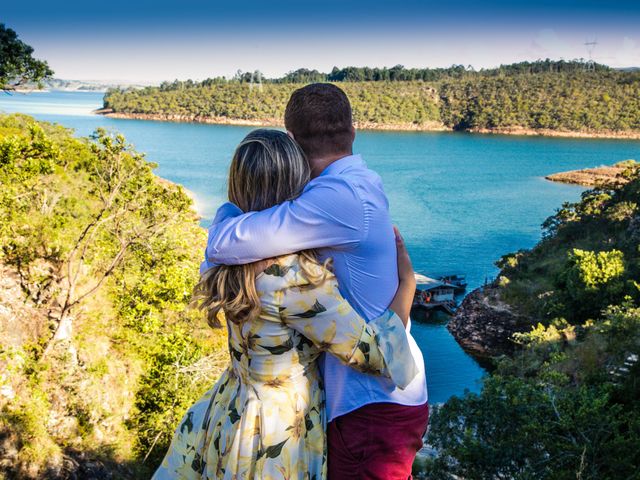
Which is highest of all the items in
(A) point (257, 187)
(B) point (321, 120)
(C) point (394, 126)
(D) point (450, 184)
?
(B) point (321, 120)

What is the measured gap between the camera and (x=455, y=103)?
10588 cm

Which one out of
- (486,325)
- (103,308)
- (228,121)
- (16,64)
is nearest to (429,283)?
(486,325)

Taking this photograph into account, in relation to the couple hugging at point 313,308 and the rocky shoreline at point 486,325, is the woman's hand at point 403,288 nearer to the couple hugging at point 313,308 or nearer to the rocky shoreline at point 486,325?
the couple hugging at point 313,308

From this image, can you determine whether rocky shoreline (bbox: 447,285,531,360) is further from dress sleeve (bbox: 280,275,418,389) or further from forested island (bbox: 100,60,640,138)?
forested island (bbox: 100,60,640,138)

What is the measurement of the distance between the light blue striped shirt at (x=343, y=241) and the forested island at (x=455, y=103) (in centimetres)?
9001

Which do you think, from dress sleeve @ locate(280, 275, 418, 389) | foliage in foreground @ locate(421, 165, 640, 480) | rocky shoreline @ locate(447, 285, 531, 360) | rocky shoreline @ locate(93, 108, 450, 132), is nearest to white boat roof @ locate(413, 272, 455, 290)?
rocky shoreline @ locate(447, 285, 531, 360)

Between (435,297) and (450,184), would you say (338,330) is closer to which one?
(435,297)

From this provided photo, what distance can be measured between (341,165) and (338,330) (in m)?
0.43

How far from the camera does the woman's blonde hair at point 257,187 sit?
146 centimetres

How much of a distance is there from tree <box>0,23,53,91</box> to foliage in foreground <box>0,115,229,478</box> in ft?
1.87

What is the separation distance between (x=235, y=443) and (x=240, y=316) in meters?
0.34

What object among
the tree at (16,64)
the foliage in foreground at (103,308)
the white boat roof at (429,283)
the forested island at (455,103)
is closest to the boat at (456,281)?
the white boat roof at (429,283)

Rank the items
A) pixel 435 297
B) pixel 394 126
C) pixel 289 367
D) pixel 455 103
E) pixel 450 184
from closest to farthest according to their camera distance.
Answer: pixel 289 367, pixel 435 297, pixel 450 184, pixel 394 126, pixel 455 103

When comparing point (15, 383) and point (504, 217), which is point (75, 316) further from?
point (504, 217)
